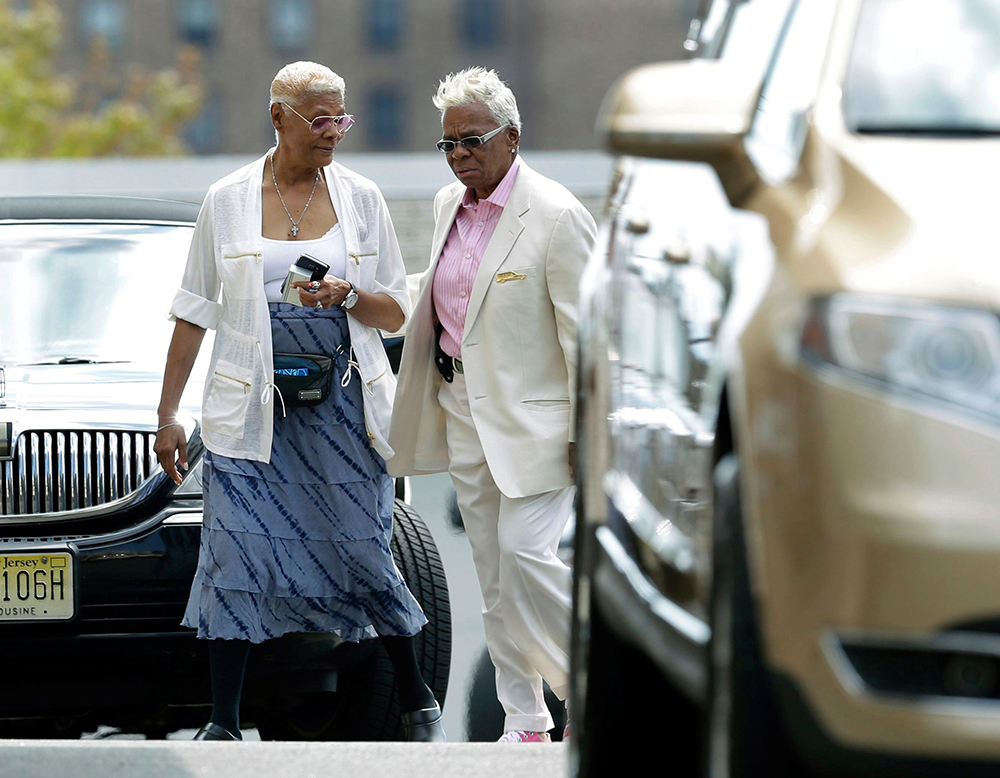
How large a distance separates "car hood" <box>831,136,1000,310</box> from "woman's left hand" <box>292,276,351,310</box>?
294 centimetres

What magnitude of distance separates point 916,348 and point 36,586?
3.46 meters

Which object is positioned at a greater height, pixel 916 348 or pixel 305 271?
pixel 916 348

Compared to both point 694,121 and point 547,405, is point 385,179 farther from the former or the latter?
point 694,121

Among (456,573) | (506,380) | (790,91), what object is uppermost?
(790,91)

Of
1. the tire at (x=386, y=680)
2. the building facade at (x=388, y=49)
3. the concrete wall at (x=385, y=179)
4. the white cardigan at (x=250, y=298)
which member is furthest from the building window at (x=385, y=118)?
the white cardigan at (x=250, y=298)

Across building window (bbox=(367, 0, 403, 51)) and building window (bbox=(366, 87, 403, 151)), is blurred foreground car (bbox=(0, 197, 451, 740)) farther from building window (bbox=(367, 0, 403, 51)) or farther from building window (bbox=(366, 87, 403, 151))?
building window (bbox=(366, 87, 403, 151))

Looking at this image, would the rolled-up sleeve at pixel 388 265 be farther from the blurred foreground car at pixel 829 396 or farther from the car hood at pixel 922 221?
the car hood at pixel 922 221

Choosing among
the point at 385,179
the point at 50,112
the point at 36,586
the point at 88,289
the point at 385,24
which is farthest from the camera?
the point at 385,24

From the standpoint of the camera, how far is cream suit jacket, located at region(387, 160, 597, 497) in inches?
204

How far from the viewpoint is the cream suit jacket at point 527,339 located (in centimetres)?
519

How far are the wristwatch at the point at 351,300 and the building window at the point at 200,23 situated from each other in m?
60.1

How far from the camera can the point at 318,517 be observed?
5.34 meters

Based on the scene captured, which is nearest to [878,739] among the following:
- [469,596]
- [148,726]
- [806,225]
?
[806,225]

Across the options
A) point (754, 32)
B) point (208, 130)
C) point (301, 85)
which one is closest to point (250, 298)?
point (301, 85)
